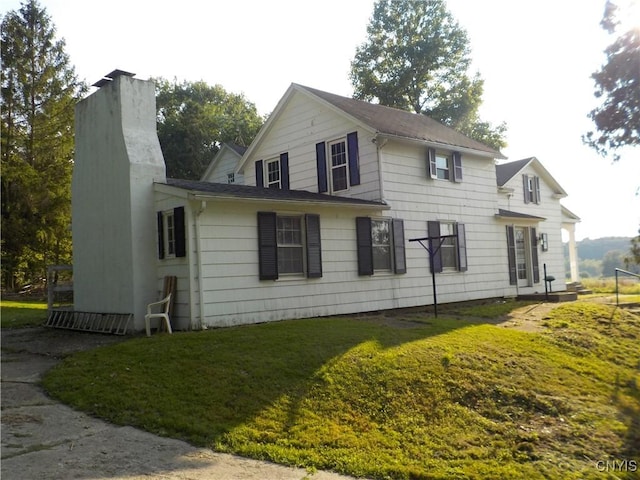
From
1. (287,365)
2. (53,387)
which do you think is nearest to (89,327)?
(53,387)

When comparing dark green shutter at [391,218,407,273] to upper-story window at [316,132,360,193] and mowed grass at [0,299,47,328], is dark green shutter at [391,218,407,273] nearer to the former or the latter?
upper-story window at [316,132,360,193]

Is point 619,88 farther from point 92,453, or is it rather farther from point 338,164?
point 92,453

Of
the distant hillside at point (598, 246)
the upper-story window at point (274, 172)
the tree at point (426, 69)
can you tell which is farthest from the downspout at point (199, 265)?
the distant hillside at point (598, 246)

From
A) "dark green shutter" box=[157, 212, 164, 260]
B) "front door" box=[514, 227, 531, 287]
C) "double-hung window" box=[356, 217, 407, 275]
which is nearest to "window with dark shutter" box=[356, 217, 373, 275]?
"double-hung window" box=[356, 217, 407, 275]

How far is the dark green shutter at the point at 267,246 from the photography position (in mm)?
11750

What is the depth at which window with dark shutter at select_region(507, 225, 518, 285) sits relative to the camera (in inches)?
746

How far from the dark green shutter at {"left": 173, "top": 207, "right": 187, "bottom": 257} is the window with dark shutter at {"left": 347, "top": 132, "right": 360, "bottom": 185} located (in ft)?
19.3

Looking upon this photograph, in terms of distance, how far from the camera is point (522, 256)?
65.6ft

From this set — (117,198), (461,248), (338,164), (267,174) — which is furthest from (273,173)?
(117,198)

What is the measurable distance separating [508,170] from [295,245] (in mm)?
15229

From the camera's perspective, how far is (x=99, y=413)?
249 inches

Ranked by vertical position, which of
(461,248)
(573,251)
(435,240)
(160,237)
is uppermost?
(160,237)

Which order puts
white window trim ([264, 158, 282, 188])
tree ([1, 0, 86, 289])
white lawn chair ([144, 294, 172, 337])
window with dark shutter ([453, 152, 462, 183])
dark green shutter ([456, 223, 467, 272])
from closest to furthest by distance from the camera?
white lawn chair ([144, 294, 172, 337])
dark green shutter ([456, 223, 467, 272])
window with dark shutter ([453, 152, 462, 183])
white window trim ([264, 158, 282, 188])
tree ([1, 0, 86, 289])

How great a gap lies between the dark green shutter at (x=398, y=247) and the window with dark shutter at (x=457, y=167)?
10.8ft
